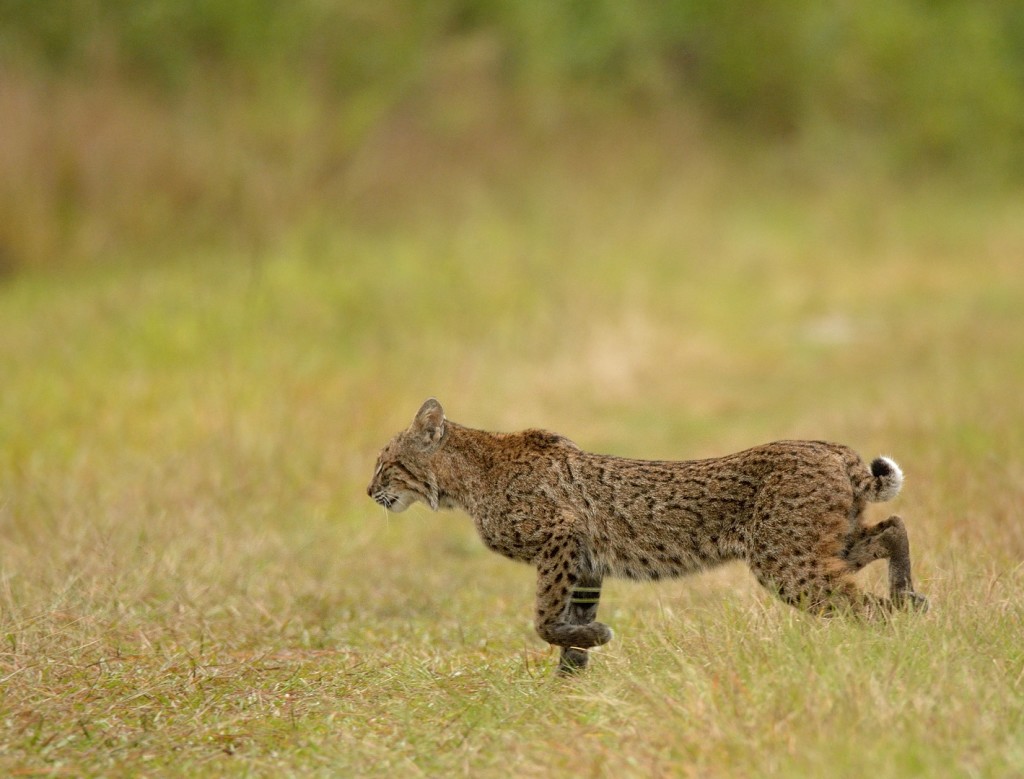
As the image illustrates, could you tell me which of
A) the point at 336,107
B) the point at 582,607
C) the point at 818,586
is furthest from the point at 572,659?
the point at 336,107

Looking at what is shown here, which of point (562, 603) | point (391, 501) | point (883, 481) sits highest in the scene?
point (883, 481)

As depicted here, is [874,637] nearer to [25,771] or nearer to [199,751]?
[199,751]

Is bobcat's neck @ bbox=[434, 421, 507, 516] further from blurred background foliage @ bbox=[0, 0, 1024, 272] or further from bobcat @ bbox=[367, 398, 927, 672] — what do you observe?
blurred background foliage @ bbox=[0, 0, 1024, 272]

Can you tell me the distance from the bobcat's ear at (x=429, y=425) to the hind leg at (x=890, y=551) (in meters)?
1.98

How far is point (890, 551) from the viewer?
20.3 ft

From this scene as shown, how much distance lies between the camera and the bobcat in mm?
6035

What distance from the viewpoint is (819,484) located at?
19.9 feet

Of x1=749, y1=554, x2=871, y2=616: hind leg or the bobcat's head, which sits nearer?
x1=749, y1=554, x2=871, y2=616: hind leg

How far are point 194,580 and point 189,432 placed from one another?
3.21m

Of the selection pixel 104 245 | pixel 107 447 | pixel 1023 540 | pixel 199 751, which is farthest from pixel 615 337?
pixel 199 751

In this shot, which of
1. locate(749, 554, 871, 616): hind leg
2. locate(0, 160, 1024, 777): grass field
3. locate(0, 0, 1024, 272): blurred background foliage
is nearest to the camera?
locate(0, 160, 1024, 777): grass field

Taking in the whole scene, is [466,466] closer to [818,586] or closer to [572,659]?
[572,659]

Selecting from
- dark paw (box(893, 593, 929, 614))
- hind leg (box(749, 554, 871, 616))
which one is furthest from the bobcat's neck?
dark paw (box(893, 593, 929, 614))

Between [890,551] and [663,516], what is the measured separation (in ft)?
3.03
